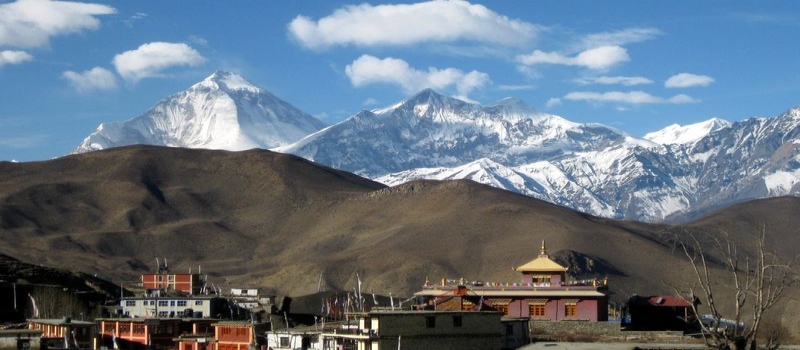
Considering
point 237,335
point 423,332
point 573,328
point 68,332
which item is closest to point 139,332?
point 237,335

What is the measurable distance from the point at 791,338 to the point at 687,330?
6.06 metres

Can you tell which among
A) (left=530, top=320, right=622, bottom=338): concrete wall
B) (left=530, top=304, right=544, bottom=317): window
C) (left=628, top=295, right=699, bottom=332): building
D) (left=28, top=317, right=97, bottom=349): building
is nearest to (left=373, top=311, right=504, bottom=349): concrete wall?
(left=530, top=320, right=622, bottom=338): concrete wall

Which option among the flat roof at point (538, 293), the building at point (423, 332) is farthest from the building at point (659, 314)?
the building at point (423, 332)

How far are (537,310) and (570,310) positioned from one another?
2046 mm

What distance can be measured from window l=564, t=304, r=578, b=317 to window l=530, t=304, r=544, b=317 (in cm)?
149

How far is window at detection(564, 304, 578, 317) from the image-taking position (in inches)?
3541

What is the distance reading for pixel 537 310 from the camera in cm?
9025

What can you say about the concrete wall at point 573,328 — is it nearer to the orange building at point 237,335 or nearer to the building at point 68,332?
the orange building at point 237,335

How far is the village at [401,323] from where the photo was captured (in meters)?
63.3

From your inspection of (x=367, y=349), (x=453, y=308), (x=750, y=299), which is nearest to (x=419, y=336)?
(x=367, y=349)

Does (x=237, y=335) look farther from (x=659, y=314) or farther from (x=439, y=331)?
(x=659, y=314)

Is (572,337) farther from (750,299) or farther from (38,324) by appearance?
(750,299)

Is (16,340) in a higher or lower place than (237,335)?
higher

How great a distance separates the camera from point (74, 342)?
71.3 metres
